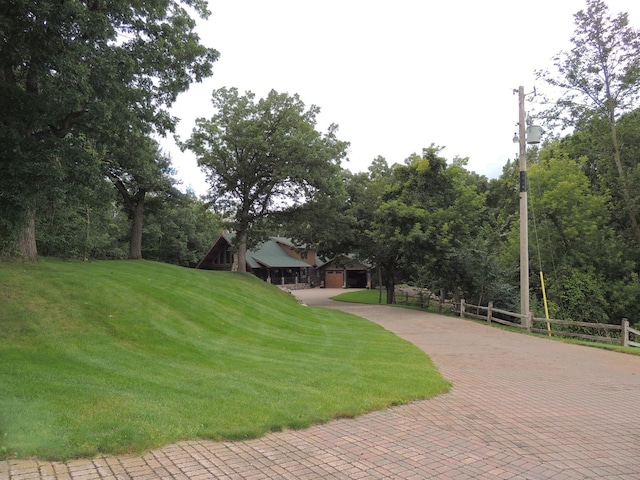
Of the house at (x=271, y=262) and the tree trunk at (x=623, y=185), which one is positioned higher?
the tree trunk at (x=623, y=185)

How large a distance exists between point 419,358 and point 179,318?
21.1 ft

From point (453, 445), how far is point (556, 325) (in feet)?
54.6

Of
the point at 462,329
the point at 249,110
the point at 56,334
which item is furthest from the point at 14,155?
the point at 249,110

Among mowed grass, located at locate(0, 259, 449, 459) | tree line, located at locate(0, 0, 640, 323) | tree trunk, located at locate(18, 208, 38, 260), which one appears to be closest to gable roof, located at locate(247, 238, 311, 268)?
tree line, located at locate(0, 0, 640, 323)

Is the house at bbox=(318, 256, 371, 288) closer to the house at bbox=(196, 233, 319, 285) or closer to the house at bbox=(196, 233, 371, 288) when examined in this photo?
the house at bbox=(196, 233, 371, 288)

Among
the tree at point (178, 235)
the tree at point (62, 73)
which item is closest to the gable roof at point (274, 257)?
the tree at point (178, 235)

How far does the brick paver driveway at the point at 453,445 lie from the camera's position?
3.78m

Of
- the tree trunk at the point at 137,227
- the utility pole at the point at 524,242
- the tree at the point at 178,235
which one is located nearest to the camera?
the utility pole at the point at 524,242

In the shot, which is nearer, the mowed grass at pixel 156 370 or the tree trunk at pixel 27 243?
the mowed grass at pixel 156 370

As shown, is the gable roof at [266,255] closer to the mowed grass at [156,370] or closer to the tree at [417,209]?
the tree at [417,209]

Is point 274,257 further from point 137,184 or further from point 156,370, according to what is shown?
point 156,370

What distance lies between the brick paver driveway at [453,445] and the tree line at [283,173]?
7654 mm

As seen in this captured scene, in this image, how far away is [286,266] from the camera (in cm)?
5009

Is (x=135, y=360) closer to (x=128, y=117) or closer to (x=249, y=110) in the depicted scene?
(x=128, y=117)
